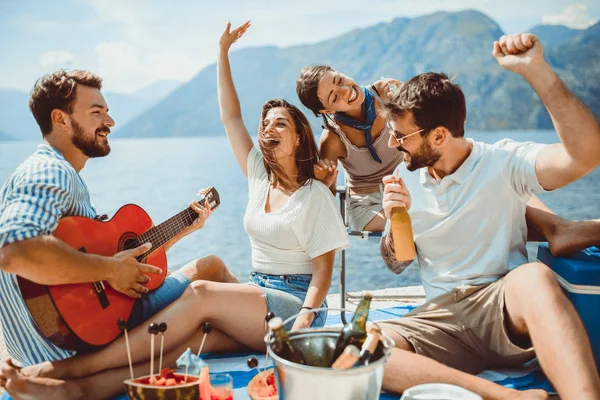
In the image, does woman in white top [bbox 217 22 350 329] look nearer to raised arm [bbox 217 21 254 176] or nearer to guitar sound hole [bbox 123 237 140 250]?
raised arm [bbox 217 21 254 176]

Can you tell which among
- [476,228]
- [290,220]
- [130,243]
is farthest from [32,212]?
[476,228]

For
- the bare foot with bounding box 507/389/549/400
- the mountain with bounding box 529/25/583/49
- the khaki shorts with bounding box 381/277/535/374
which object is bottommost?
the bare foot with bounding box 507/389/549/400

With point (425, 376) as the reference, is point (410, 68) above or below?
above

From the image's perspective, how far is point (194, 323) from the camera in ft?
8.12

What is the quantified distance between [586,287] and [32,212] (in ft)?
7.59

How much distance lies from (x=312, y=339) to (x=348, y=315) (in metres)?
2.01

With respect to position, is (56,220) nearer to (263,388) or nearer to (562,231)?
(263,388)

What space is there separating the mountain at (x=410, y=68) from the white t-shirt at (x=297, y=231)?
9540cm

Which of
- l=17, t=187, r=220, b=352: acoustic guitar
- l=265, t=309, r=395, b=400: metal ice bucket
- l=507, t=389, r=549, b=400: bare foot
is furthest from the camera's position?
l=17, t=187, r=220, b=352: acoustic guitar

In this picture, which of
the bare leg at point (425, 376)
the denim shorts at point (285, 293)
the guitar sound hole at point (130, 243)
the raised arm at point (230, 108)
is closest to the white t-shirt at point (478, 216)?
the bare leg at point (425, 376)

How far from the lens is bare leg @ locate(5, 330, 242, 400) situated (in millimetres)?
2062

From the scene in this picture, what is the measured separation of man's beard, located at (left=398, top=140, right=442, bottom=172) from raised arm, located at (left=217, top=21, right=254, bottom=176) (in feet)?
3.49

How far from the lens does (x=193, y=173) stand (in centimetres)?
5297

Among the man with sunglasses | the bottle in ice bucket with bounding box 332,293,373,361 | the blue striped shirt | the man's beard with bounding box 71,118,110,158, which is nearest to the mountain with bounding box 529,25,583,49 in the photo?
the man with sunglasses
